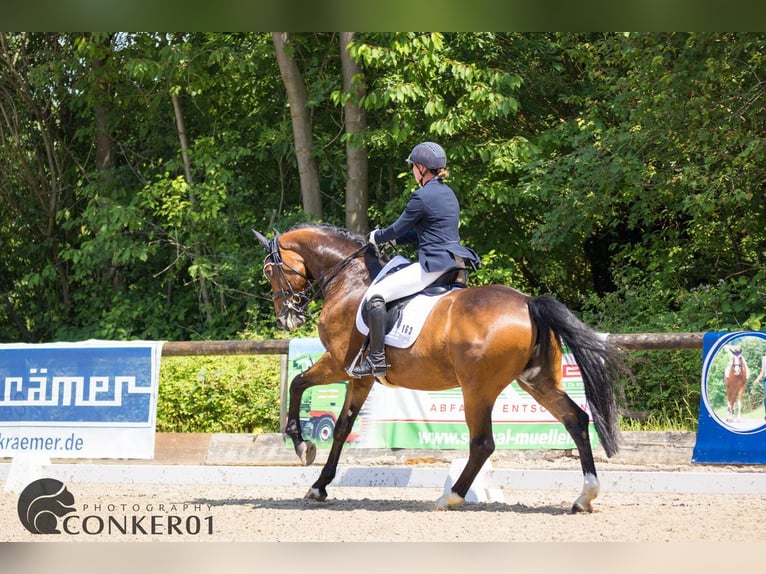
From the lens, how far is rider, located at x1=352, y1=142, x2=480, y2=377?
266 inches

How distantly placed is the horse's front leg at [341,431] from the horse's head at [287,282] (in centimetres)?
72

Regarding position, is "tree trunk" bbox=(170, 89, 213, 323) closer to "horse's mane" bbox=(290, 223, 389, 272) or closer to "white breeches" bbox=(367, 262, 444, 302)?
"horse's mane" bbox=(290, 223, 389, 272)

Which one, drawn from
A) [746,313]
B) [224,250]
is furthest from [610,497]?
[224,250]

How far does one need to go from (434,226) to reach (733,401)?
3310 mm

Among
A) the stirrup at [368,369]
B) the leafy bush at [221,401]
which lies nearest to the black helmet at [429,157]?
the stirrup at [368,369]

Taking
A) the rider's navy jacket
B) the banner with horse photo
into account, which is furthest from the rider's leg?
the banner with horse photo

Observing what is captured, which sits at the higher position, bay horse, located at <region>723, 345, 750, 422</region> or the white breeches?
the white breeches

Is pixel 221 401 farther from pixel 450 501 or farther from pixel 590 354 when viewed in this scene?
pixel 590 354

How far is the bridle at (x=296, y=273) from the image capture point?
24.0 feet

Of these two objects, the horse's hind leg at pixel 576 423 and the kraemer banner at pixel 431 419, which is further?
the kraemer banner at pixel 431 419

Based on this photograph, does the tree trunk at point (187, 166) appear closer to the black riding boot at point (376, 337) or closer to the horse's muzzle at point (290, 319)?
the horse's muzzle at point (290, 319)

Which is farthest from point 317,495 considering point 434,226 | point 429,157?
point 429,157

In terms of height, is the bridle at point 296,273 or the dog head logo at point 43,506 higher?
the bridle at point 296,273

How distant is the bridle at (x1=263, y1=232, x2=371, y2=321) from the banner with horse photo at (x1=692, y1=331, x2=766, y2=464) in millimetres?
3374
